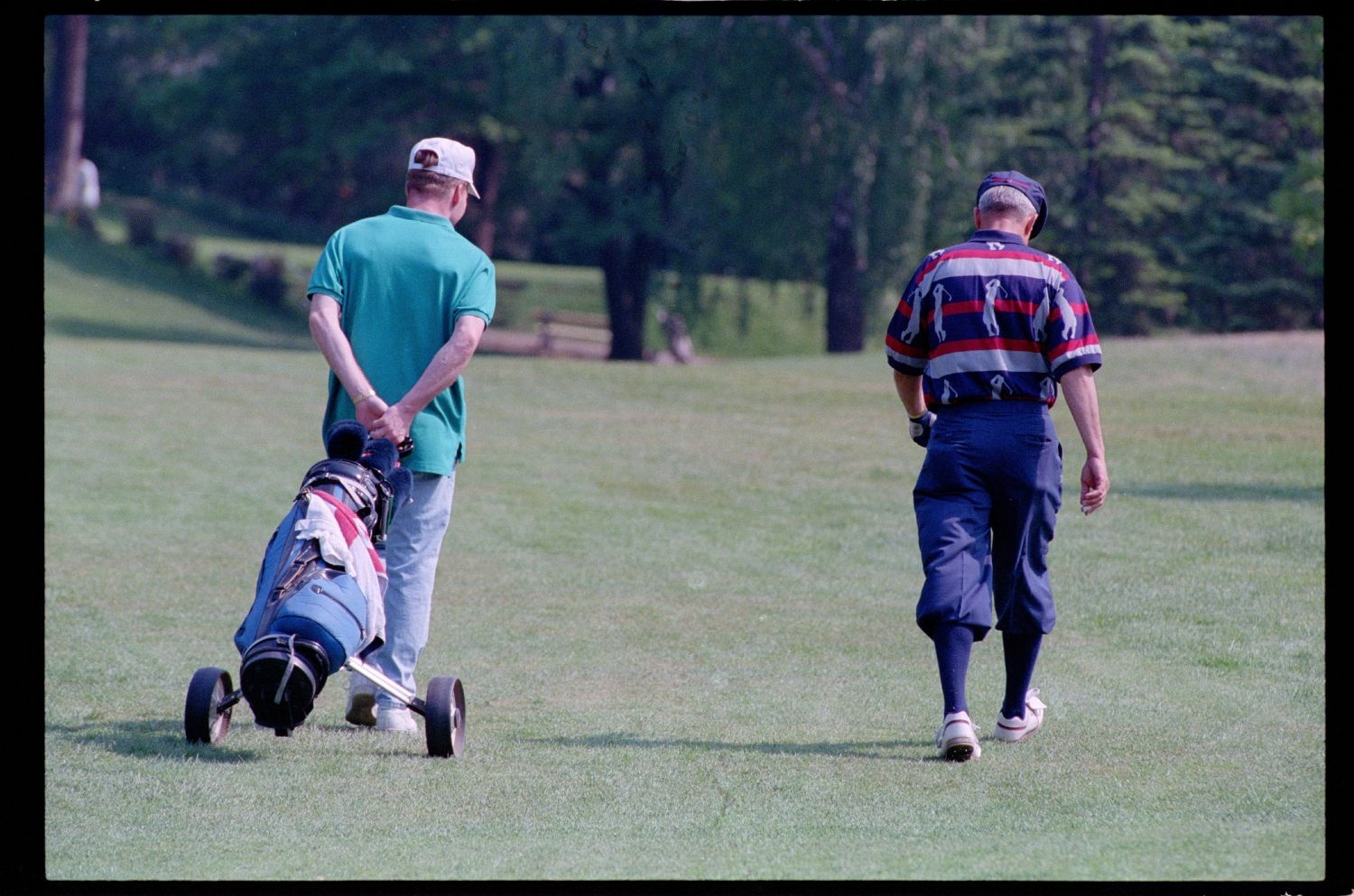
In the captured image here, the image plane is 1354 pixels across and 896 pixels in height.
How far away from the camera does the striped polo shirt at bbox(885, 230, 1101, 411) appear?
6098 mm

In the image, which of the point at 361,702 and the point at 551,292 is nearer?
the point at 361,702

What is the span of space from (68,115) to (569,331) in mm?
17533

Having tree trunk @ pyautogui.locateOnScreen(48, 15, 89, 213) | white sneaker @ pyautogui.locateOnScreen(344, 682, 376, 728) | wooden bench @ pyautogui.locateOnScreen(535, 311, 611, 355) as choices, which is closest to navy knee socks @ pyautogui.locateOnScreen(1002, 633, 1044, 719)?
white sneaker @ pyautogui.locateOnScreen(344, 682, 376, 728)

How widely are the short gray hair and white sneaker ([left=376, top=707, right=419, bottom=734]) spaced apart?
8.68 feet

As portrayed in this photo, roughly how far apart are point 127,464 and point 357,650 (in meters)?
10.0

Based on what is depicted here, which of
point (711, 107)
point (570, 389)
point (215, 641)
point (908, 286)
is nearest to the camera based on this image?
point (908, 286)

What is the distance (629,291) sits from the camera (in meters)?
37.8

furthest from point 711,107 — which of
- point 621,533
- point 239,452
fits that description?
point 621,533

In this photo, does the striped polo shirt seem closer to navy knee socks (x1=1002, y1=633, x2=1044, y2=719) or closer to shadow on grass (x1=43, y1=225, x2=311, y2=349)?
navy knee socks (x1=1002, y1=633, x2=1044, y2=719)

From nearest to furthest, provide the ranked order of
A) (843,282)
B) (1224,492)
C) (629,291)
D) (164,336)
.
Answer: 1. (1224,492)
2. (843,282)
3. (164,336)
4. (629,291)

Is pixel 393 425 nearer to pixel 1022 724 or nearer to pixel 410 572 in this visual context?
pixel 410 572

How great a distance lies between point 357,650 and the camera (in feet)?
19.4

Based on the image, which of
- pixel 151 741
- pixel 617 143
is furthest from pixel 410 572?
pixel 617 143
